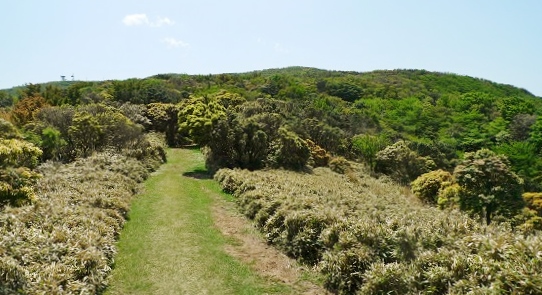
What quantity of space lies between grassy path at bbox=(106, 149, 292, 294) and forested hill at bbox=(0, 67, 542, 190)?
10.1 metres

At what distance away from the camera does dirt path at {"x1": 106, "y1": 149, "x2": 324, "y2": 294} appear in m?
11.7

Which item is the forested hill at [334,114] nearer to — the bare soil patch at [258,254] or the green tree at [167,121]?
the green tree at [167,121]

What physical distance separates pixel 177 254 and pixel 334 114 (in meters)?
46.8

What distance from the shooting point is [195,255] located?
13.9 metres

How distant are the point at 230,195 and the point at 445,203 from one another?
13.6m

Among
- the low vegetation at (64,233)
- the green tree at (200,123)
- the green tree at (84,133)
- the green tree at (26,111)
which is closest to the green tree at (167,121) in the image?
the green tree at (26,111)

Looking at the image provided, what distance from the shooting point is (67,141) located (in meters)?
28.3

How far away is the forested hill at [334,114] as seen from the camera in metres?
34.8

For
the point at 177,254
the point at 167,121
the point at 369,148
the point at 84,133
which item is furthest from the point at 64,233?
the point at 369,148

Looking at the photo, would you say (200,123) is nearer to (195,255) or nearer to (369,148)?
(195,255)

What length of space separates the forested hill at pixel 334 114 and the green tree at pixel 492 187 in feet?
48.3

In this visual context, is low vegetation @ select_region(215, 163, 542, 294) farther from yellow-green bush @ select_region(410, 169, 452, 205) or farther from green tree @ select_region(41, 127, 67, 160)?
green tree @ select_region(41, 127, 67, 160)

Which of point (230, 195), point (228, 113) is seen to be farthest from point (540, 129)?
point (230, 195)

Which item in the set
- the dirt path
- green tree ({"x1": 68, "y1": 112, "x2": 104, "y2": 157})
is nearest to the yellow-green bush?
the dirt path
